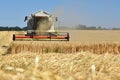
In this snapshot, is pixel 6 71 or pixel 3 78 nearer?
pixel 3 78

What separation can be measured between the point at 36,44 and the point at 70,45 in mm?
1898

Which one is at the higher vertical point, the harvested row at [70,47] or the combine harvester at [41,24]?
the combine harvester at [41,24]

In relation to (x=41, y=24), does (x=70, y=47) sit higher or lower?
lower

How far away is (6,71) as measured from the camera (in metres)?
1.97

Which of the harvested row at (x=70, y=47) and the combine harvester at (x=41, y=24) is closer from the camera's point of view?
the harvested row at (x=70, y=47)

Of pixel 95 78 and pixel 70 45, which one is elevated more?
pixel 95 78

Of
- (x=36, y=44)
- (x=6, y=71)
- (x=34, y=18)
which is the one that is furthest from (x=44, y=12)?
(x=6, y=71)

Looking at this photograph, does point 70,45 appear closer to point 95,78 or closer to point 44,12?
point 44,12

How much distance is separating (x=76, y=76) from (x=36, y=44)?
797 inches

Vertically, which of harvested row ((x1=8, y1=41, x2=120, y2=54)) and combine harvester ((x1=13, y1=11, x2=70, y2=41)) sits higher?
combine harvester ((x1=13, y1=11, x2=70, y2=41))

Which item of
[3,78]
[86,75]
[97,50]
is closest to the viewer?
[3,78]

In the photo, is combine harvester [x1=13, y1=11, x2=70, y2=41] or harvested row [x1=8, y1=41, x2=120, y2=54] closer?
harvested row [x1=8, y1=41, x2=120, y2=54]

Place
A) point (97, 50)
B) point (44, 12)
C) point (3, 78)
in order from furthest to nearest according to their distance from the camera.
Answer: point (44, 12) → point (97, 50) → point (3, 78)

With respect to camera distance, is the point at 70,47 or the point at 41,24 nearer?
the point at 70,47
